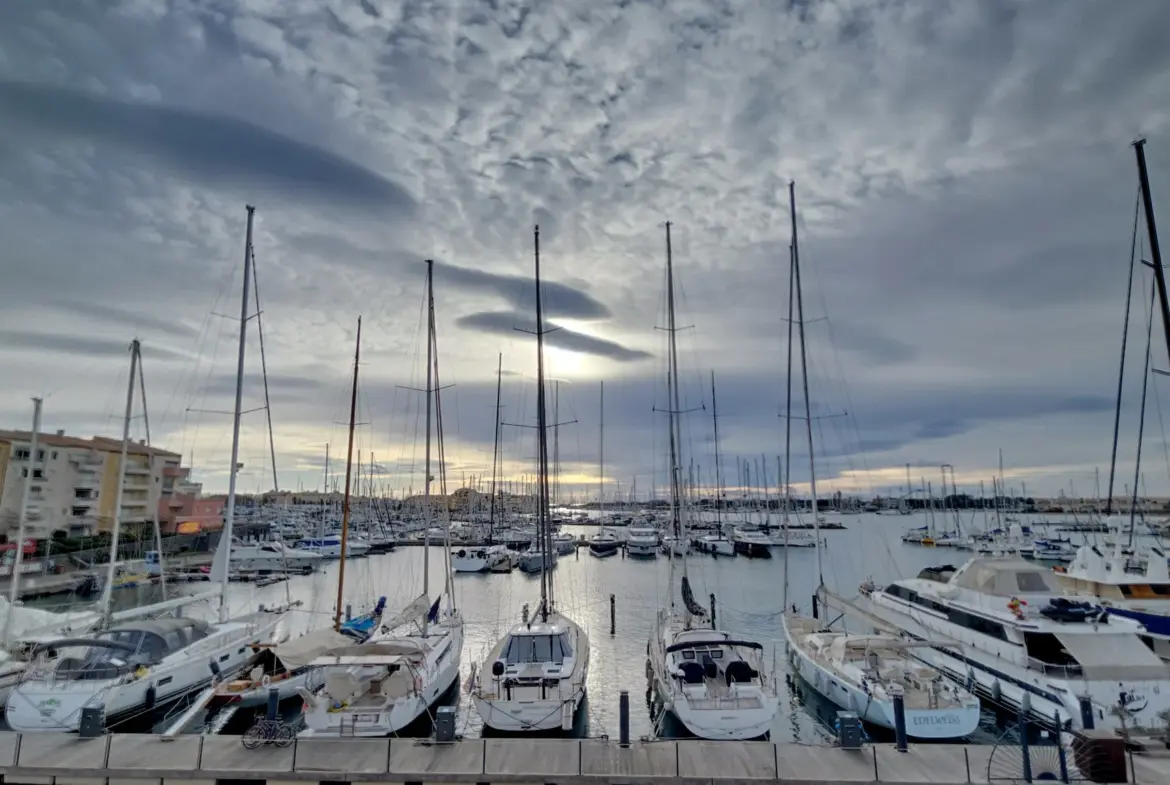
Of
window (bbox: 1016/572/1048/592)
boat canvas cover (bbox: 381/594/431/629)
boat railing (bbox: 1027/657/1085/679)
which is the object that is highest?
window (bbox: 1016/572/1048/592)

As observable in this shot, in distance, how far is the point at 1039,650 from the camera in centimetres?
1855

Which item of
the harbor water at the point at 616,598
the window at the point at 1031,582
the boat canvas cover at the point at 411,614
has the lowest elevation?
the harbor water at the point at 616,598

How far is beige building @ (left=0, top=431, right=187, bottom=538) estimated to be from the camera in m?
59.0

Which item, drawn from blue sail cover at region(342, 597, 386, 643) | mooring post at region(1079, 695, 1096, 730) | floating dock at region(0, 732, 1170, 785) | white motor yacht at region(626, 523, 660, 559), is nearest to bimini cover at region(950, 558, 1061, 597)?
mooring post at region(1079, 695, 1096, 730)

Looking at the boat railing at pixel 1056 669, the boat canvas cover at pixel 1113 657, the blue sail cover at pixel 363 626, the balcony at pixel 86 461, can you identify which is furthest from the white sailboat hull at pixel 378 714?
the balcony at pixel 86 461

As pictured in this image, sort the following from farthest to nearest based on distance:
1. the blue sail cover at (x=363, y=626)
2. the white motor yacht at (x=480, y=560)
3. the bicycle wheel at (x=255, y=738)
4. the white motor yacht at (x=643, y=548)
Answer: the white motor yacht at (x=643, y=548) → the white motor yacht at (x=480, y=560) → the blue sail cover at (x=363, y=626) → the bicycle wheel at (x=255, y=738)

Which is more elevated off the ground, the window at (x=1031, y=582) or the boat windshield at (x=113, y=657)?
the window at (x=1031, y=582)

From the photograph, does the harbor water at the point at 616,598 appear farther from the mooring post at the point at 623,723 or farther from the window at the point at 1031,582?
the window at the point at 1031,582

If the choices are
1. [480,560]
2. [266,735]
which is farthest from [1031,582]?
[480,560]

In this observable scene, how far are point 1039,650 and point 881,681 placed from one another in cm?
536

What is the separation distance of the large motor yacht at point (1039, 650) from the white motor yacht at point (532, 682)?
1107 cm

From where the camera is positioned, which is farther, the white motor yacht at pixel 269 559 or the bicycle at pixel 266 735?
the white motor yacht at pixel 269 559

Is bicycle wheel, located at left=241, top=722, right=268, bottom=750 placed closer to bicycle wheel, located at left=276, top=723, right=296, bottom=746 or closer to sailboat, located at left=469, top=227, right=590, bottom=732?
bicycle wheel, located at left=276, top=723, right=296, bottom=746

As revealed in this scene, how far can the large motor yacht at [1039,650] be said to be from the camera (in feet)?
53.8
